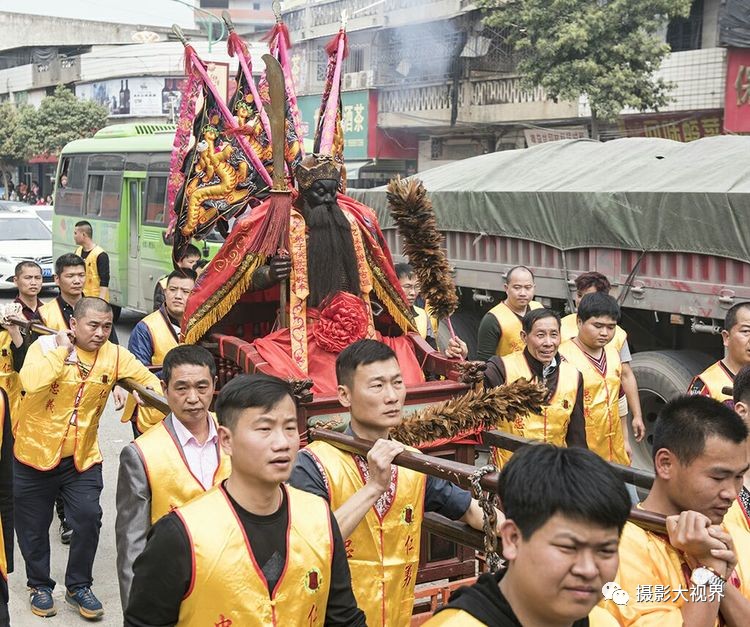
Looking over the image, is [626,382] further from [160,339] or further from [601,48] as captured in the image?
[601,48]

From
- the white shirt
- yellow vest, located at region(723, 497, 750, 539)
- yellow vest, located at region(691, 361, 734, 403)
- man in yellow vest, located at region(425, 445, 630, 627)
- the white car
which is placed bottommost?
the white car

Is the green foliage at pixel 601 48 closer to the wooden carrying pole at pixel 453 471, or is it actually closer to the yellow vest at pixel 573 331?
the yellow vest at pixel 573 331

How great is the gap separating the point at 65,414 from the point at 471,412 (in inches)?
101

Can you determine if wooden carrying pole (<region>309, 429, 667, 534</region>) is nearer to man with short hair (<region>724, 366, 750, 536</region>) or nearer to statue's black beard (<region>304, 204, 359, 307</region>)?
man with short hair (<region>724, 366, 750, 536</region>)

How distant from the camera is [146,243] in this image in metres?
14.3

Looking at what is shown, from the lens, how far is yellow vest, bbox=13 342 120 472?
18.2ft

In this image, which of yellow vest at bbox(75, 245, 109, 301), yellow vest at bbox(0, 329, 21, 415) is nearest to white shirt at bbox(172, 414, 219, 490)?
yellow vest at bbox(0, 329, 21, 415)

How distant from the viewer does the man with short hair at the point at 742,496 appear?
9.77 feet

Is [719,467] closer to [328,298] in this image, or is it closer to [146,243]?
[328,298]

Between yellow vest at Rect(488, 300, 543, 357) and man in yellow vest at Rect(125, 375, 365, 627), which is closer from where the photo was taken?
man in yellow vest at Rect(125, 375, 365, 627)

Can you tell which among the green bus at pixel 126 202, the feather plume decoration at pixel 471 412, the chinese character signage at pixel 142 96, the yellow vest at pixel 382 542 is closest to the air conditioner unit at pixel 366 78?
the green bus at pixel 126 202

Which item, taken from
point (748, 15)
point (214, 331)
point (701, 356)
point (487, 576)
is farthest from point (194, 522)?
point (748, 15)

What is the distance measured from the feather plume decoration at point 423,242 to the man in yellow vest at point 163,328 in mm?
1633

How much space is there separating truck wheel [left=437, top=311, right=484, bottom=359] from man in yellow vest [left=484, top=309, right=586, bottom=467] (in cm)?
479
